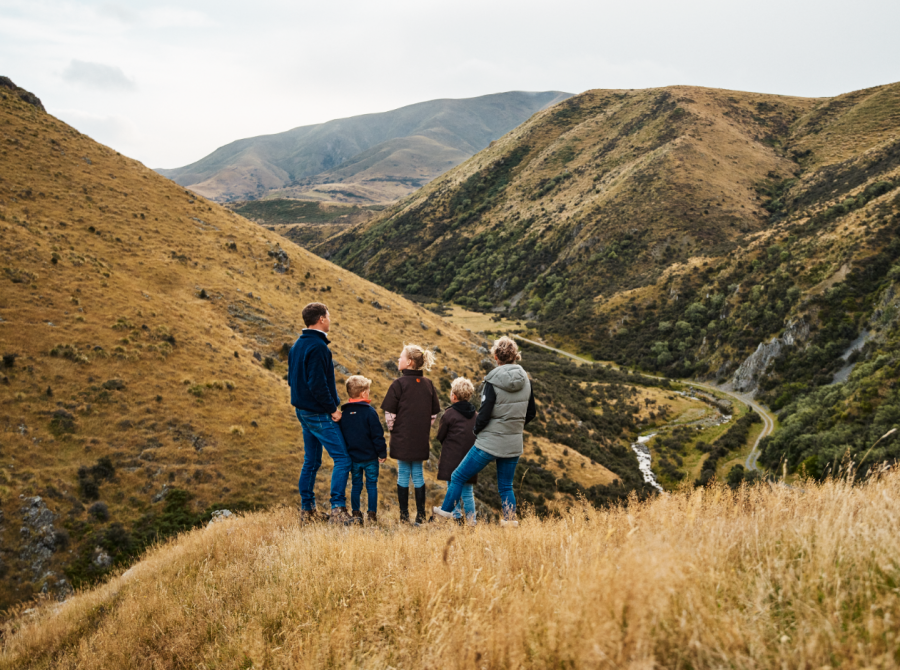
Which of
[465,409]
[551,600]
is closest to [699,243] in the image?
[465,409]

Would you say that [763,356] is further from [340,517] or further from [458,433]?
[340,517]

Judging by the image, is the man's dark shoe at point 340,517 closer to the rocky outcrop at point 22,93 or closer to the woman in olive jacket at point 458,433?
the woman in olive jacket at point 458,433

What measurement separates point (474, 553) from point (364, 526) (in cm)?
308

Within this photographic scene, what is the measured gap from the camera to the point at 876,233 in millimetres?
45781

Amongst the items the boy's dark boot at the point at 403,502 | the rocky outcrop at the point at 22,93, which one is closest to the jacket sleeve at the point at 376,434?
the boy's dark boot at the point at 403,502

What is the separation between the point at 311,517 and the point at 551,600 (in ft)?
16.3

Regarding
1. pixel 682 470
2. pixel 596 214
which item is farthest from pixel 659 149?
pixel 682 470

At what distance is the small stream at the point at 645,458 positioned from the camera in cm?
3190

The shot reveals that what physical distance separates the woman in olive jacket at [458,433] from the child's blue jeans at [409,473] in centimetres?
51

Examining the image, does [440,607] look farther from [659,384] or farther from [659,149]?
[659,149]

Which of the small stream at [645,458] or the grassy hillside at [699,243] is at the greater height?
the grassy hillside at [699,243]

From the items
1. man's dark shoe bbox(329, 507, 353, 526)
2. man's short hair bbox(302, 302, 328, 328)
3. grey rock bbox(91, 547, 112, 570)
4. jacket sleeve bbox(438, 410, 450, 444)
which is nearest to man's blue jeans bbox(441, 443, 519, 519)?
jacket sleeve bbox(438, 410, 450, 444)

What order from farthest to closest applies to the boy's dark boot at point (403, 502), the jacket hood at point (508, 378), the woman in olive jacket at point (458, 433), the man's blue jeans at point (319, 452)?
1. the boy's dark boot at point (403, 502)
2. the woman in olive jacket at point (458, 433)
3. the man's blue jeans at point (319, 452)
4. the jacket hood at point (508, 378)

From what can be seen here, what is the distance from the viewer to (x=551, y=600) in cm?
276
